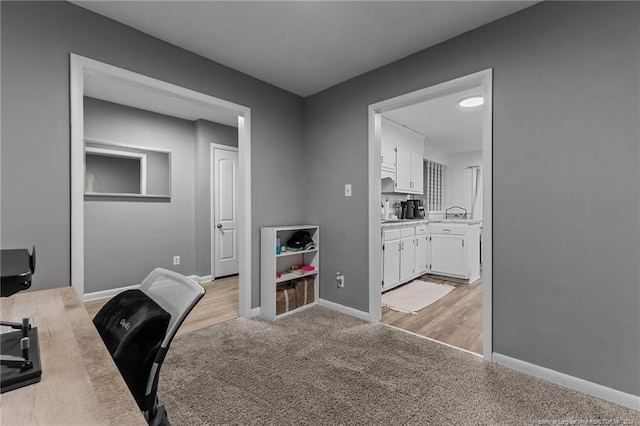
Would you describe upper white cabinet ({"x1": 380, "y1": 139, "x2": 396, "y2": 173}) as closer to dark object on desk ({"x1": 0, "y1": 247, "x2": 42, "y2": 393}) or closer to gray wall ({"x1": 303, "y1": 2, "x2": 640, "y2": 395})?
gray wall ({"x1": 303, "y1": 2, "x2": 640, "y2": 395})

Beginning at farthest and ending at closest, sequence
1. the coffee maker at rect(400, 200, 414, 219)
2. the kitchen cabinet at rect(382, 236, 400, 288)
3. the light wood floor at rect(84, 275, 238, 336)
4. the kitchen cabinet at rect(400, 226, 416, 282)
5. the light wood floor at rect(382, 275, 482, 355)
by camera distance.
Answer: the coffee maker at rect(400, 200, 414, 219), the kitchen cabinet at rect(400, 226, 416, 282), the kitchen cabinet at rect(382, 236, 400, 288), the light wood floor at rect(84, 275, 238, 336), the light wood floor at rect(382, 275, 482, 355)

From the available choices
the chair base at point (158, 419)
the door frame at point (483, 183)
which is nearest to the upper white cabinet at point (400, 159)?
the door frame at point (483, 183)

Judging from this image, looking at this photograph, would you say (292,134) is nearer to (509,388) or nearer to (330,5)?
(330,5)

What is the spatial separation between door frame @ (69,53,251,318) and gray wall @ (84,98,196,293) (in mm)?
1707

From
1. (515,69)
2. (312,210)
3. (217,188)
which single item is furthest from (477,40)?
(217,188)

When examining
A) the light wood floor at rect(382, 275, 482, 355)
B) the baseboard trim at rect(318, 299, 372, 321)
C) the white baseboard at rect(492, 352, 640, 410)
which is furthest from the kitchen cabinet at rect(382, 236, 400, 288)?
the white baseboard at rect(492, 352, 640, 410)

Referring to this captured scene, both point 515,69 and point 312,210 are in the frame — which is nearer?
point 515,69

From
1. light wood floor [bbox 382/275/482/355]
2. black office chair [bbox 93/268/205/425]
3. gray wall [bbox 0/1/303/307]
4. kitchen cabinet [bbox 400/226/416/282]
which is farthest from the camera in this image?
kitchen cabinet [bbox 400/226/416/282]

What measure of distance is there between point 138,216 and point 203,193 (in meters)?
0.91

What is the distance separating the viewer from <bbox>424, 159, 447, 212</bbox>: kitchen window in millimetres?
6164

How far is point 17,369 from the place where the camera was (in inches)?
28.0

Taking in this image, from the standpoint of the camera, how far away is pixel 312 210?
11.5 feet

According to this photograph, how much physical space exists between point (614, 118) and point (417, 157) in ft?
11.1

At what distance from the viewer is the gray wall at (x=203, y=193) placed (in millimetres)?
4379
